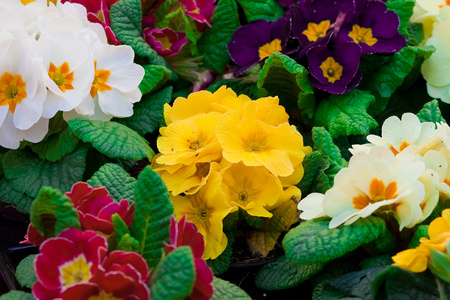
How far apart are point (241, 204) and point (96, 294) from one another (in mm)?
511

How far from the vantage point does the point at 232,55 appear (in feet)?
6.04

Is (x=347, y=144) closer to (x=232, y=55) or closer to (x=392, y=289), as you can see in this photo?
(x=232, y=55)

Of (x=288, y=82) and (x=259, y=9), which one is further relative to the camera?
(x=259, y=9)

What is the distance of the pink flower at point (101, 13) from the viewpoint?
1.64 meters

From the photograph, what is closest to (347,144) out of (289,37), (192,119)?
(289,37)

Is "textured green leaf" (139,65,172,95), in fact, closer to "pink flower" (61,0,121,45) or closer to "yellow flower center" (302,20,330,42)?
"pink flower" (61,0,121,45)

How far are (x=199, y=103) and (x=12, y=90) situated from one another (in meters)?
0.45

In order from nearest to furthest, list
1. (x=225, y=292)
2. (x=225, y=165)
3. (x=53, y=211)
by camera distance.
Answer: (x=53, y=211) < (x=225, y=292) < (x=225, y=165)

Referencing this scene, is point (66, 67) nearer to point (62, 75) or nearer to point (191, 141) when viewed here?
point (62, 75)

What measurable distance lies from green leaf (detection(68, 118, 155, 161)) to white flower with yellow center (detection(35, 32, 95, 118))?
0.06 m

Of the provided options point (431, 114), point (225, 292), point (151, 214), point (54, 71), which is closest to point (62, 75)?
point (54, 71)

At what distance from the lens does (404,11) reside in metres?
1.88

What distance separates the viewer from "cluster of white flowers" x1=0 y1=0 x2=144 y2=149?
1.38 metres

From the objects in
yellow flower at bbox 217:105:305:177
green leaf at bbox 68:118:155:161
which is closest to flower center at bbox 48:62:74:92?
green leaf at bbox 68:118:155:161
